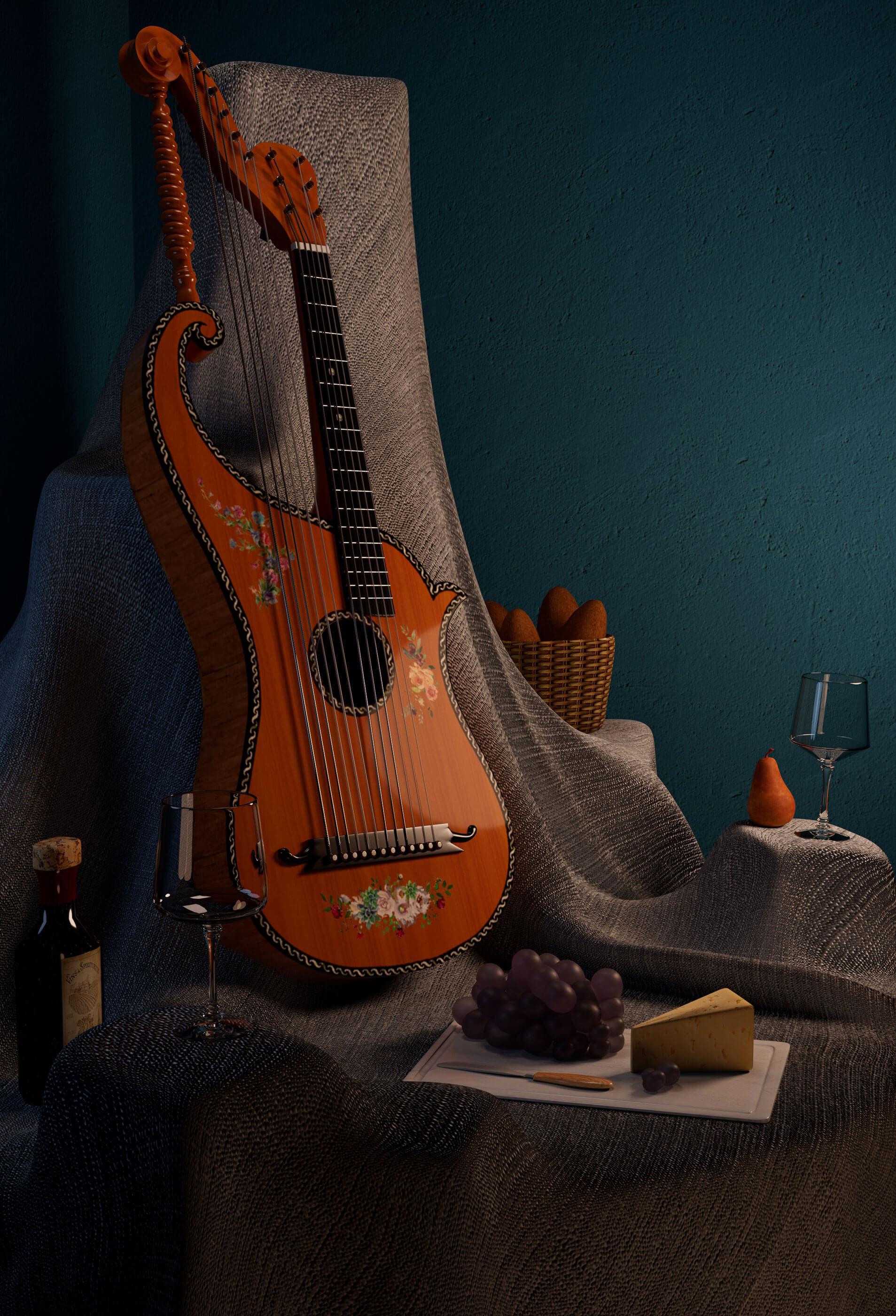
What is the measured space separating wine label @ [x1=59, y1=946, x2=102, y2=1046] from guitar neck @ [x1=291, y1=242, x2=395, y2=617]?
44 centimetres

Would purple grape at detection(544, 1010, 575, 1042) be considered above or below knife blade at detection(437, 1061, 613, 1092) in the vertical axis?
above

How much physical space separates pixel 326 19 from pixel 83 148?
787mm

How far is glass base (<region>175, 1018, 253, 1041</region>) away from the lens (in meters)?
0.75

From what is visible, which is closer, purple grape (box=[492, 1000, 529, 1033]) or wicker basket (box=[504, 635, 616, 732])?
purple grape (box=[492, 1000, 529, 1033])

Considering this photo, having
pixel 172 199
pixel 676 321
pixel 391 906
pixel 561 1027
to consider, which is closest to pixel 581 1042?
pixel 561 1027

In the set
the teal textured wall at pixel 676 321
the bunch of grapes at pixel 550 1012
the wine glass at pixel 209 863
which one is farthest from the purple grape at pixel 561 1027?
the teal textured wall at pixel 676 321

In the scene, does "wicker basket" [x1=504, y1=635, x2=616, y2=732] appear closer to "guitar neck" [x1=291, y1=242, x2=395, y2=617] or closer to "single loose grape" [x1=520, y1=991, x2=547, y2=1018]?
"guitar neck" [x1=291, y1=242, x2=395, y2=617]

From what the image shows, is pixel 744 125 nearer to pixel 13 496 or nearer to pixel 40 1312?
pixel 13 496

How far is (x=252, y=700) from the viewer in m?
1.09

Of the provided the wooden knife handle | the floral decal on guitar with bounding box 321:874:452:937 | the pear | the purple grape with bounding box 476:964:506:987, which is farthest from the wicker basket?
the wooden knife handle

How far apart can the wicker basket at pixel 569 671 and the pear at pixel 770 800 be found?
41 cm

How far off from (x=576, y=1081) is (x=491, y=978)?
14 centimetres

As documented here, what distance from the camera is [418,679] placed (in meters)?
1.24

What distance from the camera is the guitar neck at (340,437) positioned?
1203 mm
